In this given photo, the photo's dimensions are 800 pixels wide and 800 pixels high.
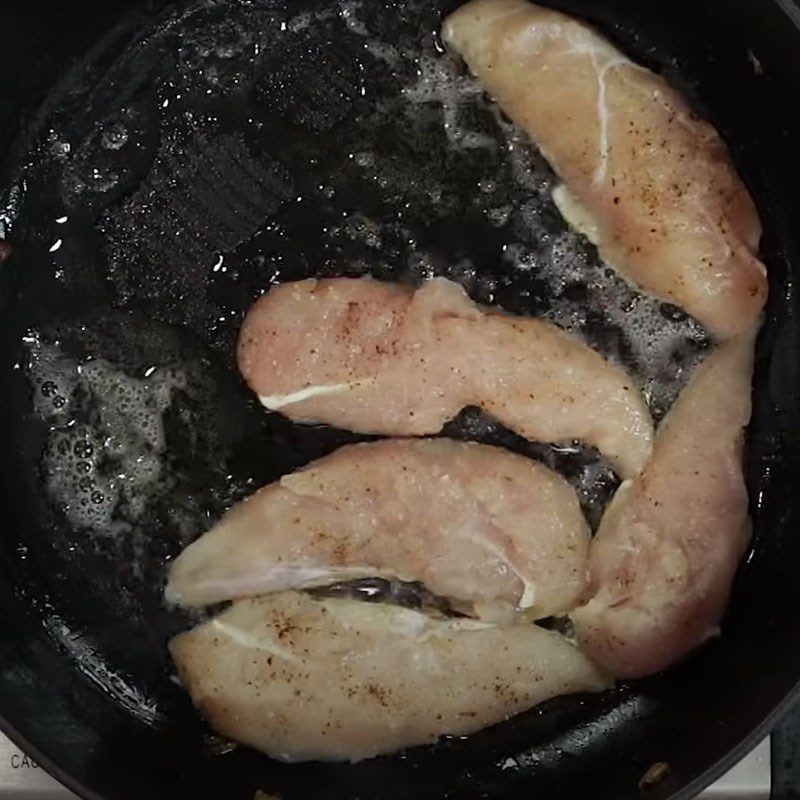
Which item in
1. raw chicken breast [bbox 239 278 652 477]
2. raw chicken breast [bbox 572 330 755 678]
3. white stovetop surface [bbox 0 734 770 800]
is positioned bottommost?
raw chicken breast [bbox 572 330 755 678]

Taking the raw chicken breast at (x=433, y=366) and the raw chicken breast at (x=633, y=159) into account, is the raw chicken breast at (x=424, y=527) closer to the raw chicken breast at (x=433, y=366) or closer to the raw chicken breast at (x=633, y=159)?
the raw chicken breast at (x=433, y=366)

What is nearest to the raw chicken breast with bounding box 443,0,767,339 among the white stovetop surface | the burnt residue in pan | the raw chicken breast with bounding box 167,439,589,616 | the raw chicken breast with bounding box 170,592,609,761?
the burnt residue in pan

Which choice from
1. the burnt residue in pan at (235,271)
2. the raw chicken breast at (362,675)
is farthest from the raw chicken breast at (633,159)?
the raw chicken breast at (362,675)

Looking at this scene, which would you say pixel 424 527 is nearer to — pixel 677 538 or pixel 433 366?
pixel 433 366

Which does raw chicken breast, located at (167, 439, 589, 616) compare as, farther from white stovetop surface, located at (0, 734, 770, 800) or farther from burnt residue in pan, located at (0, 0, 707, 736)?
white stovetop surface, located at (0, 734, 770, 800)

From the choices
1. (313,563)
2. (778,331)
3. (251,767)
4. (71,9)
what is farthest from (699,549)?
(71,9)

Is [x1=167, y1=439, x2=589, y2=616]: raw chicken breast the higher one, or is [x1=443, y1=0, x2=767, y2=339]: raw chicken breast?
[x1=443, y1=0, x2=767, y2=339]: raw chicken breast

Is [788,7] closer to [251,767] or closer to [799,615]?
[799,615]
